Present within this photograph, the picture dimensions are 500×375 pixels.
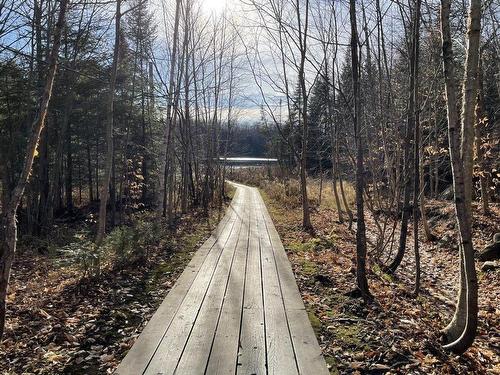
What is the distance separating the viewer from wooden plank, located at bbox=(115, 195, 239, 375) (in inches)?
127

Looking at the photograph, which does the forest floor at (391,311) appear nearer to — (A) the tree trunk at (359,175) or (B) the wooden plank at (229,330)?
(A) the tree trunk at (359,175)

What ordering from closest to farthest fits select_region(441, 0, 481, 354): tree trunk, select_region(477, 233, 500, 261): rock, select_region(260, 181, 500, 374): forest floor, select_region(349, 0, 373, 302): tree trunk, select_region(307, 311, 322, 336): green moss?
select_region(441, 0, 481, 354): tree trunk < select_region(260, 181, 500, 374): forest floor < select_region(307, 311, 322, 336): green moss < select_region(349, 0, 373, 302): tree trunk < select_region(477, 233, 500, 261): rock

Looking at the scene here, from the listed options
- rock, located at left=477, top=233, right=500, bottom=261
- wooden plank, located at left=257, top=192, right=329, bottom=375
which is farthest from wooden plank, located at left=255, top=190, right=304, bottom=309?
rock, located at left=477, top=233, right=500, bottom=261

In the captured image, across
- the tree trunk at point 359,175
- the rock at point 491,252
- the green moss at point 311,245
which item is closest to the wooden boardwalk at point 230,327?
the tree trunk at point 359,175

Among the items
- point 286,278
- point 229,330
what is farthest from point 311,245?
point 229,330

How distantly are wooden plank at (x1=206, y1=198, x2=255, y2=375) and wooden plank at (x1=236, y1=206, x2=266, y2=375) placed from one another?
0.06 m

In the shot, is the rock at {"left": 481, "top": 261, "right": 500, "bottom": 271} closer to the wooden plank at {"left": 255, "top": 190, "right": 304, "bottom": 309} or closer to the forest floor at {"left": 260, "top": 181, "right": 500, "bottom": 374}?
the forest floor at {"left": 260, "top": 181, "right": 500, "bottom": 374}

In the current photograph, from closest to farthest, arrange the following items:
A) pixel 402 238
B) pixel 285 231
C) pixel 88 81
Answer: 1. pixel 402 238
2. pixel 285 231
3. pixel 88 81

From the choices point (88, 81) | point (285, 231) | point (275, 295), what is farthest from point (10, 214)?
point (88, 81)

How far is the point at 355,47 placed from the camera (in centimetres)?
492

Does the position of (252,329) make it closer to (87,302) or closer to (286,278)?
(286,278)

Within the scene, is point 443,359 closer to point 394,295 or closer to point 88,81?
point 394,295

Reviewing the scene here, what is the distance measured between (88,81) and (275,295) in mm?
17054

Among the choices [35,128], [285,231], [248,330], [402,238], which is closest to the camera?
[35,128]
